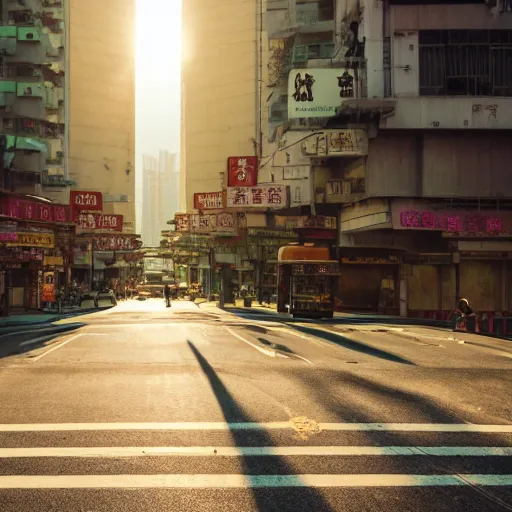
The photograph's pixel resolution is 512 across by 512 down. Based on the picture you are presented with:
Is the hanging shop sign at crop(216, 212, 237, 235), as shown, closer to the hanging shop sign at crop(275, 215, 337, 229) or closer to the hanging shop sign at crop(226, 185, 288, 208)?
the hanging shop sign at crop(275, 215, 337, 229)

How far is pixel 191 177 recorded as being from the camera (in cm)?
10300

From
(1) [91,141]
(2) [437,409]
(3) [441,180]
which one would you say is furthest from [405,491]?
(1) [91,141]

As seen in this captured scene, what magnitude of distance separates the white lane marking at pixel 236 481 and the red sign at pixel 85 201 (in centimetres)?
5292

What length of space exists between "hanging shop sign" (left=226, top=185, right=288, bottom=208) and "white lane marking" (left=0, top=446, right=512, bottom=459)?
39.5m

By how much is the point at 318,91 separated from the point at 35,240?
2025 cm

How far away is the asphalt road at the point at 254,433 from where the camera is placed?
5066 mm

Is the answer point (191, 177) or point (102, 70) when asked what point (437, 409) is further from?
point (102, 70)

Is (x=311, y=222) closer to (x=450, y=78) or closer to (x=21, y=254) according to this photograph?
(x=450, y=78)

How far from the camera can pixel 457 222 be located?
31.4 meters

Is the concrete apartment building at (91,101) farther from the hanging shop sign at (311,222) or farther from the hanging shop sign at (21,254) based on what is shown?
the hanging shop sign at (311,222)

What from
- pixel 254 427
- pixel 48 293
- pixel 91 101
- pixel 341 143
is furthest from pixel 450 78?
pixel 91 101

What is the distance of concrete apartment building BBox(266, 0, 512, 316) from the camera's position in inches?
1227

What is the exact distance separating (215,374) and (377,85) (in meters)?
25.0

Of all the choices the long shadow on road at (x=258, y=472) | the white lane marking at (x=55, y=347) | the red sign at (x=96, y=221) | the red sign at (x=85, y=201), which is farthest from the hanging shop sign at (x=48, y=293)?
the long shadow on road at (x=258, y=472)
